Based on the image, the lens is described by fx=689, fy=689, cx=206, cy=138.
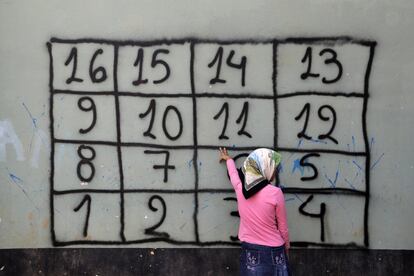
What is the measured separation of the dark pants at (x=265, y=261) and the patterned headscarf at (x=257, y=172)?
40 centimetres

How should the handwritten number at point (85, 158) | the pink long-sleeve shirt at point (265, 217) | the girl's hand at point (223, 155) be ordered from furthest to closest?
the handwritten number at point (85, 158), the girl's hand at point (223, 155), the pink long-sleeve shirt at point (265, 217)

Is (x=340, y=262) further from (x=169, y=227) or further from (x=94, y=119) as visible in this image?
(x=94, y=119)

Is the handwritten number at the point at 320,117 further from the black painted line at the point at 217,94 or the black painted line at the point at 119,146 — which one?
the black painted line at the point at 119,146

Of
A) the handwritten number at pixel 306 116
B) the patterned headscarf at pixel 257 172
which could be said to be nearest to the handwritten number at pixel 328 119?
the handwritten number at pixel 306 116

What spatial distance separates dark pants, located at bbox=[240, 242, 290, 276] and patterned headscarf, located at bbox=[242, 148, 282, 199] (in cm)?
40

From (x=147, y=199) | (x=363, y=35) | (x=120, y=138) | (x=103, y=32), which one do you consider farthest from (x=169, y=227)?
(x=363, y=35)

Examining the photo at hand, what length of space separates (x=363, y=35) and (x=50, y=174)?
2.92 meters

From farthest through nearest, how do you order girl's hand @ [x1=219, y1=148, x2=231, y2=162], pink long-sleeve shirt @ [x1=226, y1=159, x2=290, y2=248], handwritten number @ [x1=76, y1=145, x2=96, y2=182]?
handwritten number @ [x1=76, y1=145, x2=96, y2=182] → girl's hand @ [x1=219, y1=148, x2=231, y2=162] → pink long-sleeve shirt @ [x1=226, y1=159, x2=290, y2=248]

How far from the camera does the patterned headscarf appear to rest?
496cm

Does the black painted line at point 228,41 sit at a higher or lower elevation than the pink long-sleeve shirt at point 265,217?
higher

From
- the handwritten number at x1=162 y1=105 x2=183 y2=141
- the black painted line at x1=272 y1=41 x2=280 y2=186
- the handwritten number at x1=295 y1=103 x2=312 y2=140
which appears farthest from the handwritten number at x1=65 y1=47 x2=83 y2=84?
the handwritten number at x1=295 y1=103 x2=312 y2=140

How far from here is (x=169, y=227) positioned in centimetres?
594

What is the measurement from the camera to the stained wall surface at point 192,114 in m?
5.84

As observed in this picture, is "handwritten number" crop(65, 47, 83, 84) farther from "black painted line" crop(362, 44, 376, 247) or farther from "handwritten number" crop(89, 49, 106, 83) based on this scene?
"black painted line" crop(362, 44, 376, 247)
